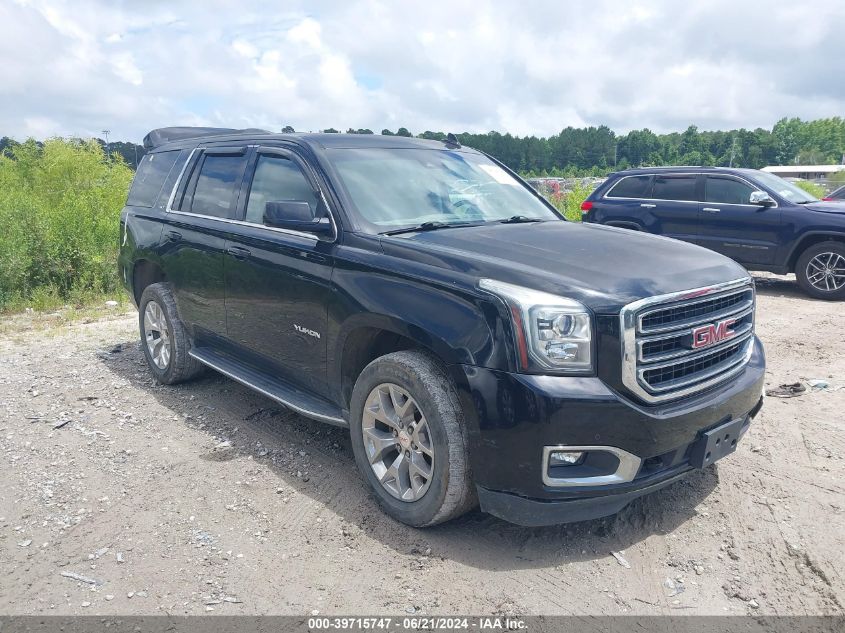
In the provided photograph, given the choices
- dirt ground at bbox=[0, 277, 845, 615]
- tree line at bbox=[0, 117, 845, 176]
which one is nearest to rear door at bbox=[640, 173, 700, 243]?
dirt ground at bbox=[0, 277, 845, 615]

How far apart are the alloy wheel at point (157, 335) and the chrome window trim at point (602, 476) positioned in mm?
3816

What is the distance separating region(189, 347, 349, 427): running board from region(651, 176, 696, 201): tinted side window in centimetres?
847

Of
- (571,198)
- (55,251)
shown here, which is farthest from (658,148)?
(55,251)

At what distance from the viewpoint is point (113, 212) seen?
1274 cm

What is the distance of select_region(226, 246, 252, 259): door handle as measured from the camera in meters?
4.55

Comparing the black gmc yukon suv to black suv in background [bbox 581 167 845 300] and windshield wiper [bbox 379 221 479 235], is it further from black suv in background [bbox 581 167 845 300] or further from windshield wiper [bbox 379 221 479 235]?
black suv in background [bbox 581 167 845 300]

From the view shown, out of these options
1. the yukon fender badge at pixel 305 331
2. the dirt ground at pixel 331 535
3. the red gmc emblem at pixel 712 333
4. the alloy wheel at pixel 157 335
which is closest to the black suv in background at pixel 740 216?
the dirt ground at pixel 331 535

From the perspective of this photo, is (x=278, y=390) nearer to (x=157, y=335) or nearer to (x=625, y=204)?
(x=157, y=335)

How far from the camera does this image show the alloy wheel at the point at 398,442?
10.8ft

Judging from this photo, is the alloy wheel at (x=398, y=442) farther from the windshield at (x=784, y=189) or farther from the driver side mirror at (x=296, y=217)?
the windshield at (x=784, y=189)

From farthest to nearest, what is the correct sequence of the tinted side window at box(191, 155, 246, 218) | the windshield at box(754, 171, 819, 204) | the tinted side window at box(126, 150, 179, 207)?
the windshield at box(754, 171, 819, 204) → the tinted side window at box(126, 150, 179, 207) → the tinted side window at box(191, 155, 246, 218)

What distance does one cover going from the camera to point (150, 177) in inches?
241

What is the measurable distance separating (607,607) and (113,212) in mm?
12353

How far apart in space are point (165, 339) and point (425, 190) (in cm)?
286
